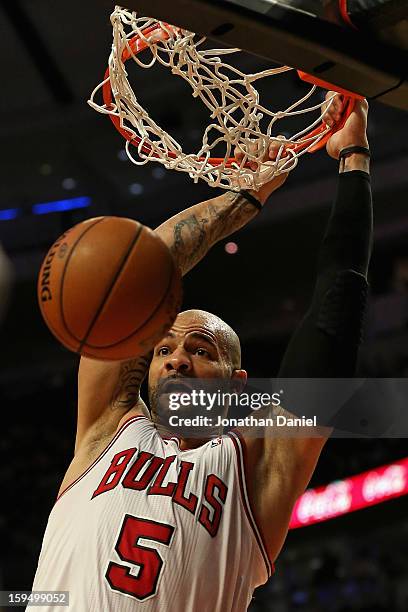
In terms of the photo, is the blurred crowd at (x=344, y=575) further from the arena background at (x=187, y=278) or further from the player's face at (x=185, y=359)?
the player's face at (x=185, y=359)

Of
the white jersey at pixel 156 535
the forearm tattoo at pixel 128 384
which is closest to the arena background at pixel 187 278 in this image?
the forearm tattoo at pixel 128 384

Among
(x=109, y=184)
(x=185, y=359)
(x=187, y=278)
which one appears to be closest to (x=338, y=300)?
(x=185, y=359)

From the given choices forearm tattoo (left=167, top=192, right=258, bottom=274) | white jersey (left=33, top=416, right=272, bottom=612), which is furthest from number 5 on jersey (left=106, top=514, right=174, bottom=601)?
forearm tattoo (left=167, top=192, right=258, bottom=274)

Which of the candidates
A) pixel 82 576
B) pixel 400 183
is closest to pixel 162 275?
pixel 82 576

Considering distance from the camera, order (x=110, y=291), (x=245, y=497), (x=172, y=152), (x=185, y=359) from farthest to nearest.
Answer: (x=172, y=152)
(x=185, y=359)
(x=245, y=497)
(x=110, y=291)

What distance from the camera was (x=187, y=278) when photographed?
10453 mm

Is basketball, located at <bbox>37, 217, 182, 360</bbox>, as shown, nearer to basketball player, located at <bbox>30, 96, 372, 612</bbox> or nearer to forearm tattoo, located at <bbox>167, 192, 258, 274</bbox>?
basketball player, located at <bbox>30, 96, 372, 612</bbox>

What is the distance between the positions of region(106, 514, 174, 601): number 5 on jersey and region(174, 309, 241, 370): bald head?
57cm

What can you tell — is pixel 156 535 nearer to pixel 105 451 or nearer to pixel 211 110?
pixel 105 451

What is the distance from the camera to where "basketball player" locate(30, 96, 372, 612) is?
203 cm

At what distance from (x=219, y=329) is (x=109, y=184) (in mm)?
7491

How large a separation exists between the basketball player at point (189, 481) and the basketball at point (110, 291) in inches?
14.9

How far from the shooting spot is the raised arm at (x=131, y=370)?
236 centimetres

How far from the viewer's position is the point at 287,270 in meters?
10.7
